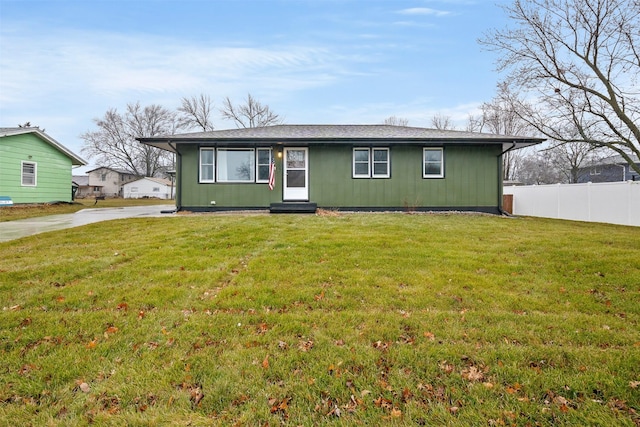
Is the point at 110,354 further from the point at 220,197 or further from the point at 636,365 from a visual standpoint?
the point at 220,197

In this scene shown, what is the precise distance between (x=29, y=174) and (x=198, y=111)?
2181 cm

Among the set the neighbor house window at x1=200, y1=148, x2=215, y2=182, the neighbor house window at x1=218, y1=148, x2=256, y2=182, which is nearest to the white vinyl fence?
the neighbor house window at x1=218, y1=148, x2=256, y2=182

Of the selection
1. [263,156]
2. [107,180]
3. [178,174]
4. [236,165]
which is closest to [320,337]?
[263,156]

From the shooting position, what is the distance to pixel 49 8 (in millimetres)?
12578

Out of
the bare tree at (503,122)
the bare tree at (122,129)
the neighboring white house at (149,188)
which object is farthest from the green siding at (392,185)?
the neighboring white house at (149,188)

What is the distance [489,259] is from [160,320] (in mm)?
4709

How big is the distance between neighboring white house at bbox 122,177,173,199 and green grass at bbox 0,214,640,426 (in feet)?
151

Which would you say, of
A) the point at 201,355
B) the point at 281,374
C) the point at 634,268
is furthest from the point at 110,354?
the point at 634,268

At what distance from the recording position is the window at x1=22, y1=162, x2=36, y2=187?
52.6ft

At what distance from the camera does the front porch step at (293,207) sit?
440 inches

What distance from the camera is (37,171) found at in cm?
1666

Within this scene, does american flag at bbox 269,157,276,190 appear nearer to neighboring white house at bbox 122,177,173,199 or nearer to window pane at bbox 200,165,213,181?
window pane at bbox 200,165,213,181

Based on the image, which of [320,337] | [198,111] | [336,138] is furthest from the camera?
[198,111]

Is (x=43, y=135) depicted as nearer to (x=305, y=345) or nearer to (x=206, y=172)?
(x=206, y=172)
